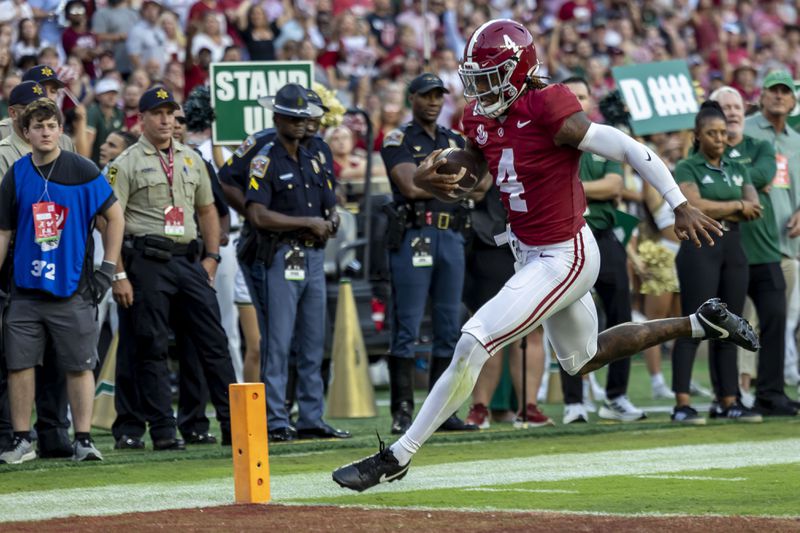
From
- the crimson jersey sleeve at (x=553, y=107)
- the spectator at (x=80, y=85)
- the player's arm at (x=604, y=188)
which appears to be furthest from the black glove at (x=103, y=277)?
the spectator at (x=80, y=85)

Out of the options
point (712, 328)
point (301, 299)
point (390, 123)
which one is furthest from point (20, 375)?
point (390, 123)

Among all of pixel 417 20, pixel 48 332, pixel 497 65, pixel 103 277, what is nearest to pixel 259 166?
pixel 103 277

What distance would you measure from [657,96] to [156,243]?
18.3 ft

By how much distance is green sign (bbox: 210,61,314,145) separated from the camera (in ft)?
42.9

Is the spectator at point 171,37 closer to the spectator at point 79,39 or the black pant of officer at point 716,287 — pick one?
the spectator at point 79,39

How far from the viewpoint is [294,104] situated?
1117cm

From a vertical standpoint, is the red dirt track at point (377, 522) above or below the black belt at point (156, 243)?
below

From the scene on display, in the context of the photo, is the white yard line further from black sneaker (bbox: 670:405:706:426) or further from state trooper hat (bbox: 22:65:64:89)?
state trooper hat (bbox: 22:65:64:89)

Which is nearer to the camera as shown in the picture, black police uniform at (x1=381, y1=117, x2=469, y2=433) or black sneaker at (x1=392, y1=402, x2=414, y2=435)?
black sneaker at (x1=392, y1=402, x2=414, y2=435)

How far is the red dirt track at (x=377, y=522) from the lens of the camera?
6.61 m

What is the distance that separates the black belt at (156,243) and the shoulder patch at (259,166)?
71 cm

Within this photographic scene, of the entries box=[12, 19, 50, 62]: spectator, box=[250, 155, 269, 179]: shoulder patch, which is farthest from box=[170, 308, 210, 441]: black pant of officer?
box=[12, 19, 50, 62]: spectator

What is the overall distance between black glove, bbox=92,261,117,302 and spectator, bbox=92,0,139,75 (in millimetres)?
Answer: 9081

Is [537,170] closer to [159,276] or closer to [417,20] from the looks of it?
[159,276]
